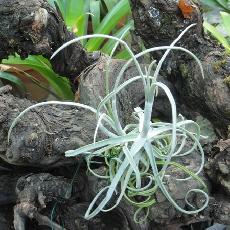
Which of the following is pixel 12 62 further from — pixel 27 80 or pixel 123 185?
pixel 123 185

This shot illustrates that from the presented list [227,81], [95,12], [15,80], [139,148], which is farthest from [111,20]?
[139,148]

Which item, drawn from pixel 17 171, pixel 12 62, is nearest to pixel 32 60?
pixel 12 62

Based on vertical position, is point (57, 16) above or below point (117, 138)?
above

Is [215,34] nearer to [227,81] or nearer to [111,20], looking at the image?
[111,20]

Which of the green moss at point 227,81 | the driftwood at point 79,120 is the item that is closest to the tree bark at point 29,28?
the driftwood at point 79,120

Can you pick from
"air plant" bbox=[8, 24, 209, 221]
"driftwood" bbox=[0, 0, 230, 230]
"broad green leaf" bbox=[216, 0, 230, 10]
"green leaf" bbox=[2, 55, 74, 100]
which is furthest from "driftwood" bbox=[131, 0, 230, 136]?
"broad green leaf" bbox=[216, 0, 230, 10]

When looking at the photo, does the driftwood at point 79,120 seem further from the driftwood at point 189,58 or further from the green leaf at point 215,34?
the green leaf at point 215,34
